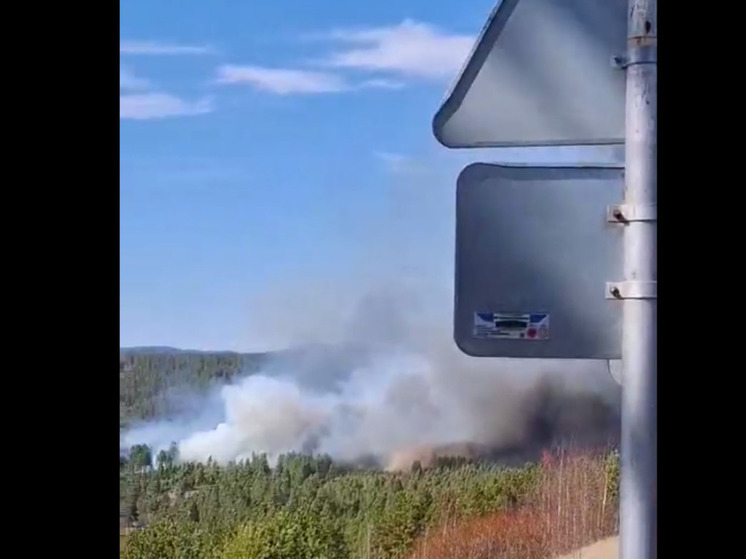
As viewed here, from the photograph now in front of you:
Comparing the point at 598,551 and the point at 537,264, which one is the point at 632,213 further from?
the point at 598,551

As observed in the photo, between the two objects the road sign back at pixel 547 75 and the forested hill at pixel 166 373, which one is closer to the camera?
the road sign back at pixel 547 75

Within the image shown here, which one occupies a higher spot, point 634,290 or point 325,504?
point 634,290

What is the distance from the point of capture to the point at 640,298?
2.42 feet

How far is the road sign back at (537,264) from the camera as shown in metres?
0.78

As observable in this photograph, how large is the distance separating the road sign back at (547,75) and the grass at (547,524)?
52 centimetres

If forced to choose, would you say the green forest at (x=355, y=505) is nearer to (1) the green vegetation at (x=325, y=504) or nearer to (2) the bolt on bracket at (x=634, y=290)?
(1) the green vegetation at (x=325, y=504)

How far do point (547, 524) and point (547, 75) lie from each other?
0.63m

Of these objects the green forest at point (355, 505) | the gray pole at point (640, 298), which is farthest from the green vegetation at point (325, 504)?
the gray pole at point (640, 298)

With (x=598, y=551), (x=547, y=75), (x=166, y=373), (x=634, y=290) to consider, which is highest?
(x=547, y=75)

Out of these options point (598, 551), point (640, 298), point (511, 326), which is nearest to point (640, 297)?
point (640, 298)

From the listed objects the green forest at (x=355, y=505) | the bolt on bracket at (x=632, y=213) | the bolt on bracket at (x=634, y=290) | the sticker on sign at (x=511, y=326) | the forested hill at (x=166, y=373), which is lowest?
the green forest at (x=355, y=505)
